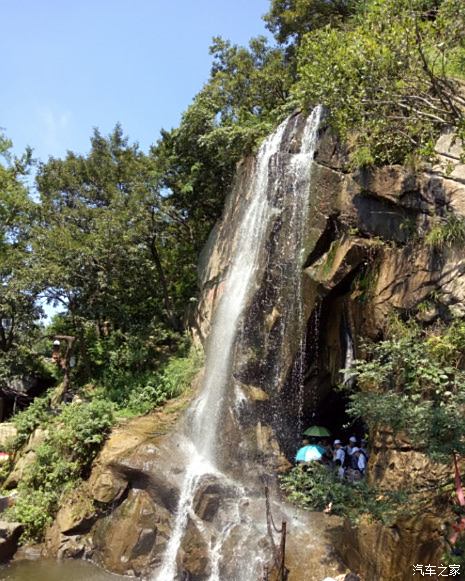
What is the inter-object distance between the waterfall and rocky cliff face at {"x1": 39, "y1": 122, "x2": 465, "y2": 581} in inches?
11.9

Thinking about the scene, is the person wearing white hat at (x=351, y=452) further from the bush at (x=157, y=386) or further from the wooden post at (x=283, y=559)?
the bush at (x=157, y=386)

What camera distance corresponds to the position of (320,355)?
1462 centimetres

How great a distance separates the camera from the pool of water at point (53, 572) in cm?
1091

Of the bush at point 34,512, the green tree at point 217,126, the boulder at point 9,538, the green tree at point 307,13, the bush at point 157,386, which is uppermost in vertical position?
the green tree at point 307,13

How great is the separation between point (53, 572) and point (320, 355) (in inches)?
329

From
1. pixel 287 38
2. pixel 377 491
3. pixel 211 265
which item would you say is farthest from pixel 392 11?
pixel 287 38

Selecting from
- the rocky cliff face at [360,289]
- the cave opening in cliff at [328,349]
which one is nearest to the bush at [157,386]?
the rocky cliff face at [360,289]

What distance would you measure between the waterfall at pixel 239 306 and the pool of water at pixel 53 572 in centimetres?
134

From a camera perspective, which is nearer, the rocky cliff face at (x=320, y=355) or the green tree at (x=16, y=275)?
the rocky cliff face at (x=320, y=355)

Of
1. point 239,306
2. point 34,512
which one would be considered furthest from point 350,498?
point 34,512

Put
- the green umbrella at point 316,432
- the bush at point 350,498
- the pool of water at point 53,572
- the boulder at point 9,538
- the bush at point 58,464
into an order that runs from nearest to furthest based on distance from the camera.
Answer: the bush at point 350,498, the pool of water at point 53,572, the boulder at point 9,538, the bush at point 58,464, the green umbrella at point 316,432

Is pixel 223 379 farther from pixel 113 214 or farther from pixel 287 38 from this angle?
pixel 287 38

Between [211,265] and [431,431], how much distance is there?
42.2ft

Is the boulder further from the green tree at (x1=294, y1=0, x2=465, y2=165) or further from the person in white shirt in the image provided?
the green tree at (x1=294, y1=0, x2=465, y2=165)
